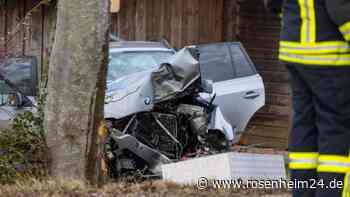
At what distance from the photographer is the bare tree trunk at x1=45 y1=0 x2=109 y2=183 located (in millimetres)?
7020

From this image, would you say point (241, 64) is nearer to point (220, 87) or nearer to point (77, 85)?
point (220, 87)

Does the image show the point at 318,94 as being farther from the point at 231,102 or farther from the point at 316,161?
the point at 231,102

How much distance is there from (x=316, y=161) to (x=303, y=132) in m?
0.18

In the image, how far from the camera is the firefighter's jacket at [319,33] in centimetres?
455

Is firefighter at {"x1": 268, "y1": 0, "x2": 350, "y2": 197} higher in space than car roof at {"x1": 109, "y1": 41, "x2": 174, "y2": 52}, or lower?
higher

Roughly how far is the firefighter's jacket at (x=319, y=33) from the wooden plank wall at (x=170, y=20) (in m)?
11.2

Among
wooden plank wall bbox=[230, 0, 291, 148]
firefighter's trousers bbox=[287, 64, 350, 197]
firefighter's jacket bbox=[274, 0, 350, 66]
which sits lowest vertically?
wooden plank wall bbox=[230, 0, 291, 148]

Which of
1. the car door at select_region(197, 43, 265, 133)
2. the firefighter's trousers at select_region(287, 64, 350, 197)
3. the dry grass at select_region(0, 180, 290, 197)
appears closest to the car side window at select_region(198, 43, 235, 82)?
the car door at select_region(197, 43, 265, 133)

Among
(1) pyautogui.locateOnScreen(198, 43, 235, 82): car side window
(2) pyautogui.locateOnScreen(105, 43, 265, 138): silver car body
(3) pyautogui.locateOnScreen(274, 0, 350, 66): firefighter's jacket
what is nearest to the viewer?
(3) pyautogui.locateOnScreen(274, 0, 350, 66): firefighter's jacket

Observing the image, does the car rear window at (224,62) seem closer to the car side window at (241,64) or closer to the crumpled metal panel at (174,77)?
the car side window at (241,64)

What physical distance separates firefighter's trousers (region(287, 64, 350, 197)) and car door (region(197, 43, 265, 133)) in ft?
21.1

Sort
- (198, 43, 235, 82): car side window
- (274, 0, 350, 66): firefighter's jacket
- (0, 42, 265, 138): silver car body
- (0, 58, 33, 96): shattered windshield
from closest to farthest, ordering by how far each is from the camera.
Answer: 1. (274, 0, 350, 66): firefighter's jacket
2. (0, 58, 33, 96): shattered windshield
3. (0, 42, 265, 138): silver car body
4. (198, 43, 235, 82): car side window

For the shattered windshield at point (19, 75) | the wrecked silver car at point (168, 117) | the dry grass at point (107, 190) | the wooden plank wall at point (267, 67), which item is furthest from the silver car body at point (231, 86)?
the wooden plank wall at point (267, 67)

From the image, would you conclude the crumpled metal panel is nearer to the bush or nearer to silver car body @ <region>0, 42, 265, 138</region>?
silver car body @ <region>0, 42, 265, 138</region>
